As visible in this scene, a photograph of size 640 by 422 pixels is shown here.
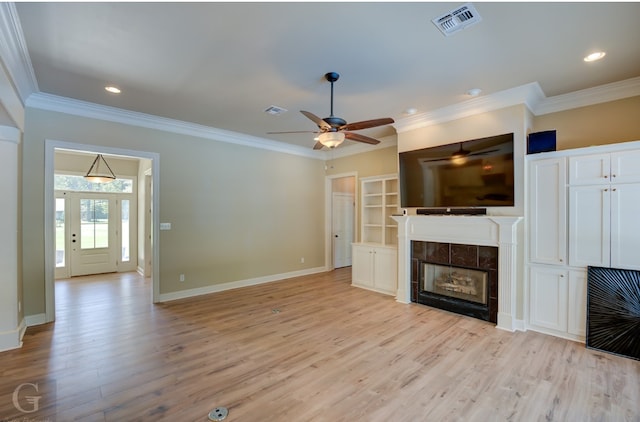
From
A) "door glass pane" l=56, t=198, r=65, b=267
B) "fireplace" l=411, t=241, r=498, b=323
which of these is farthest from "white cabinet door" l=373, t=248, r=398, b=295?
"door glass pane" l=56, t=198, r=65, b=267

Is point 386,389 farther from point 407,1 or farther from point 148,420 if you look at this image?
point 407,1

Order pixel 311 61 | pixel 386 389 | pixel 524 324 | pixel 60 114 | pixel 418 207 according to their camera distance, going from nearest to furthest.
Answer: pixel 386 389 < pixel 311 61 < pixel 524 324 < pixel 60 114 < pixel 418 207

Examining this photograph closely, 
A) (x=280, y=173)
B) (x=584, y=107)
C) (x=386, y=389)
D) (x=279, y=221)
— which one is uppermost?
(x=584, y=107)

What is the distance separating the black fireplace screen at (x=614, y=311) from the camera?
9.92ft

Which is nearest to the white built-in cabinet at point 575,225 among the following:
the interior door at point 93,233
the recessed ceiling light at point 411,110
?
the recessed ceiling light at point 411,110

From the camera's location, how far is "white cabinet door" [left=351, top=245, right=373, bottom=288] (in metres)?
5.70

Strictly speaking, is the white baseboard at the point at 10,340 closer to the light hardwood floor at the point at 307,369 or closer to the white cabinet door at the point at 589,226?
the light hardwood floor at the point at 307,369

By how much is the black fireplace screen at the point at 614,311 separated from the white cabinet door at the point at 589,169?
3.22 ft

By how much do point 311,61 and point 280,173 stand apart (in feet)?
12.0

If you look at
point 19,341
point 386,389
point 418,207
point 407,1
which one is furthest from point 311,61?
point 19,341

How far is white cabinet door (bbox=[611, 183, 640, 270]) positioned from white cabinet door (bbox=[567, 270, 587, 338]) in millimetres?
339

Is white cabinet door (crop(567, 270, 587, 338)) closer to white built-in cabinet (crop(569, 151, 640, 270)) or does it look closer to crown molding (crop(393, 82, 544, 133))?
white built-in cabinet (crop(569, 151, 640, 270))

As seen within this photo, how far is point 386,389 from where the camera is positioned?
2477 mm

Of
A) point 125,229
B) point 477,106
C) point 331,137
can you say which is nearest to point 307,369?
point 331,137
